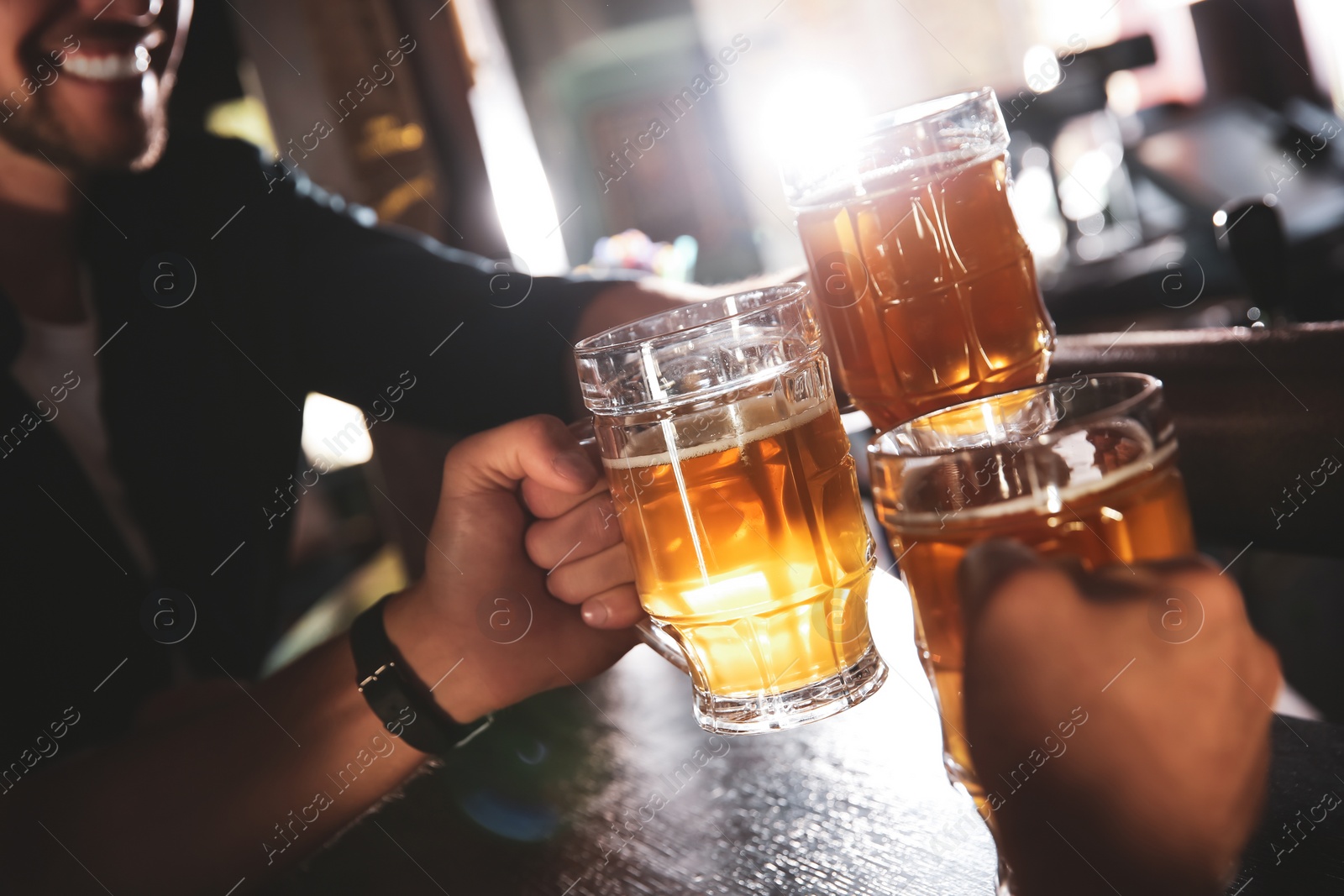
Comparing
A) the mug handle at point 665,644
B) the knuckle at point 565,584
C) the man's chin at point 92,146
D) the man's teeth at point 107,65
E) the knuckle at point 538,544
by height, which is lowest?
the mug handle at point 665,644

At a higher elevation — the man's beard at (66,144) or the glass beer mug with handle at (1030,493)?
the man's beard at (66,144)

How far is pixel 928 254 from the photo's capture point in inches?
31.2

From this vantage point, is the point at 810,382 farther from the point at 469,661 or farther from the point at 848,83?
the point at 848,83

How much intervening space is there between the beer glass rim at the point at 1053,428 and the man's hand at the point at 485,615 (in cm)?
41

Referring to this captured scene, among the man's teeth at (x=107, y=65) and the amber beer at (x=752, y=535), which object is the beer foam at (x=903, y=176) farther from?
the man's teeth at (x=107, y=65)

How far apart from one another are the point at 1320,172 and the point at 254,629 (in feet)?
14.7

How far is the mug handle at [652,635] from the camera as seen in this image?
31.7 inches

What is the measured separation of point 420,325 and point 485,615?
1.08m

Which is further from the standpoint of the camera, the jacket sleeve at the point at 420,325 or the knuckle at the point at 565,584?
the jacket sleeve at the point at 420,325

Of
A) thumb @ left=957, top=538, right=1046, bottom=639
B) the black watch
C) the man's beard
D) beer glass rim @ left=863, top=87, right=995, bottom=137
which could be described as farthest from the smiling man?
thumb @ left=957, top=538, right=1046, bottom=639

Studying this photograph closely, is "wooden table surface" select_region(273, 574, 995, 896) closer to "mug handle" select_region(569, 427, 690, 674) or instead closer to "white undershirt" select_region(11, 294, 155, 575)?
"mug handle" select_region(569, 427, 690, 674)

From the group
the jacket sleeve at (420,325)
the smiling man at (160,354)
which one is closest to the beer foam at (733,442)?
the smiling man at (160,354)

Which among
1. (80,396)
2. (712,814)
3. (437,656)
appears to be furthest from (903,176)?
(80,396)

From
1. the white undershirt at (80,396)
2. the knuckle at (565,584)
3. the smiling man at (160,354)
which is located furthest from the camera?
the white undershirt at (80,396)
